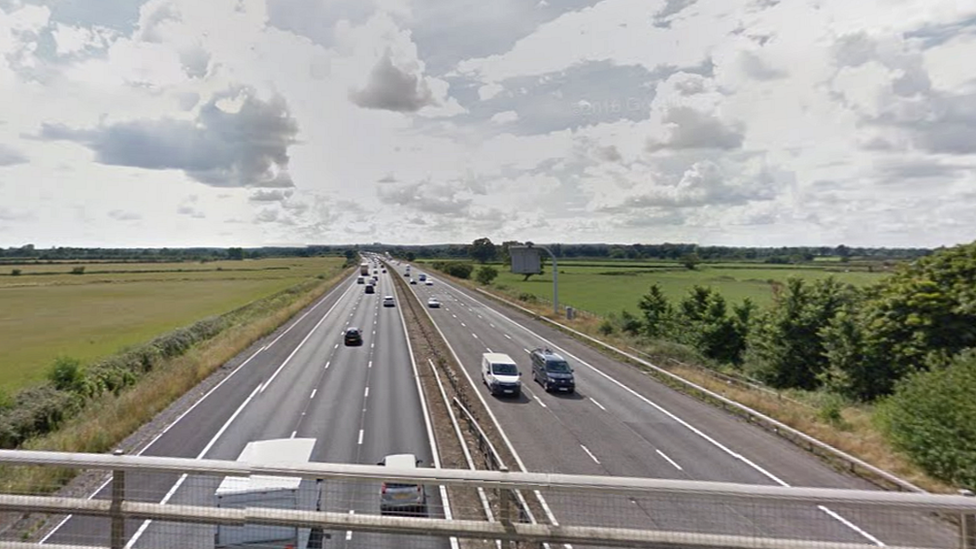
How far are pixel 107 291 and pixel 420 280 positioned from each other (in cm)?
5833

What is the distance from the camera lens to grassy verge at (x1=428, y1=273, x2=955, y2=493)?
17.8m

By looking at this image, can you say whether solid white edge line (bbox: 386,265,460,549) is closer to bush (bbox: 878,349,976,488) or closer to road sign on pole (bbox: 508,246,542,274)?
road sign on pole (bbox: 508,246,542,274)

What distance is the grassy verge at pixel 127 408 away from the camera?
36.9ft

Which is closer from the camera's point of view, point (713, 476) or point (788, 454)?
point (713, 476)

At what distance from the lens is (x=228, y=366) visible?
124 ft

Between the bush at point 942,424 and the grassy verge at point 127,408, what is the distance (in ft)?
67.7

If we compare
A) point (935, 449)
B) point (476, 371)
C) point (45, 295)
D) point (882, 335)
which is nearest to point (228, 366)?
point (476, 371)

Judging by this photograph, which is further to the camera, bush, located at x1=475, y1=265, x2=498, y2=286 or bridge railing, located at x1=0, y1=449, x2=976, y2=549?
bush, located at x1=475, y1=265, x2=498, y2=286

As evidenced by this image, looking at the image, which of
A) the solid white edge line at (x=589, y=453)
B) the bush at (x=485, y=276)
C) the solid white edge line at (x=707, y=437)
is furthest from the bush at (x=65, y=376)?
the bush at (x=485, y=276)

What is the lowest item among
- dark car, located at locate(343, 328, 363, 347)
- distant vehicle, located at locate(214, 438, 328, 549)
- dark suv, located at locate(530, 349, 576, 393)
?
dark car, located at locate(343, 328, 363, 347)

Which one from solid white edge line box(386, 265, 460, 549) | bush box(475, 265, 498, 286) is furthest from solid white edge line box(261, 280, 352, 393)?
bush box(475, 265, 498, 286)

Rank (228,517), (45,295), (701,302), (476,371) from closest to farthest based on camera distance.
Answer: (228,517), (476,371), (701,302), (45,295)

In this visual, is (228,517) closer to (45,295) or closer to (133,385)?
(133,385)

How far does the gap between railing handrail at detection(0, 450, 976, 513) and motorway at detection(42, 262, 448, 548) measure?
0.80m
